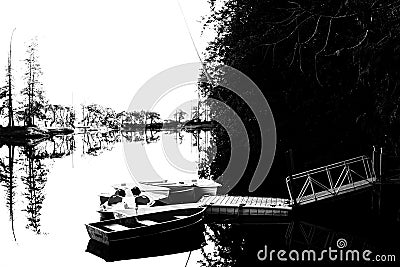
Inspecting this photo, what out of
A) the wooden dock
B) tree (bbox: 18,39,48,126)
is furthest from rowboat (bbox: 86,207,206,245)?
tree (bbox: 18,39,48,126)

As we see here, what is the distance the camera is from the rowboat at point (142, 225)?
14.7 metres

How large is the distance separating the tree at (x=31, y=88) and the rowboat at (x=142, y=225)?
6141cm

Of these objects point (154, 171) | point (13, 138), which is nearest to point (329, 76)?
point (154, 171)

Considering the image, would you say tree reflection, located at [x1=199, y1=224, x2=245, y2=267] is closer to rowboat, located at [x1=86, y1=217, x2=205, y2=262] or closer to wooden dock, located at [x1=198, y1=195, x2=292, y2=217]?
rowboat, located at [x1=86, y1=217, x2=205, y2=262]

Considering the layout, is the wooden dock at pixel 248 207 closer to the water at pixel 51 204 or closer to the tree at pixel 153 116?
the water at pixel 51 204

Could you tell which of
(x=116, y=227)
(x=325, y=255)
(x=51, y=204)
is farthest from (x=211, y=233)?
(x=51, y=204)

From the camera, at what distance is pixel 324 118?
24.6 metres

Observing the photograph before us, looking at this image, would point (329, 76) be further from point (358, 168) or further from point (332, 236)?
point (332, 236)

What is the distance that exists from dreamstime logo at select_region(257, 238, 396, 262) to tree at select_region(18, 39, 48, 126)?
6527cm

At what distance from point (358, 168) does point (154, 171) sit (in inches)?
657

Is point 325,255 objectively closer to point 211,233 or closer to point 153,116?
point 211,233

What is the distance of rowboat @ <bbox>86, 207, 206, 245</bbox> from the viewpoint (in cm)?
1467

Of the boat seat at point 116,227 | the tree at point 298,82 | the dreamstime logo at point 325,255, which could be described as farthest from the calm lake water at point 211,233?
the tree at point 298,82

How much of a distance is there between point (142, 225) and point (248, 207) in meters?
3.74
